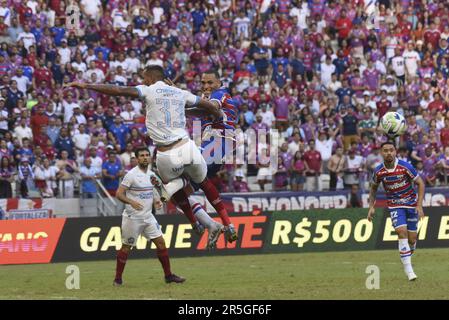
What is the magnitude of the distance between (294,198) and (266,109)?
3538mm

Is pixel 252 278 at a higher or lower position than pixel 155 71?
lower

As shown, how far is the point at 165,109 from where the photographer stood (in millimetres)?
16812

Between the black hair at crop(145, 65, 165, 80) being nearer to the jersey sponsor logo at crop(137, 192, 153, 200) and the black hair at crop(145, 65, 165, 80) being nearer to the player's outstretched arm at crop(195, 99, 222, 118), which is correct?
the player's outstretched arm at crop(195, 99, 222, 118)

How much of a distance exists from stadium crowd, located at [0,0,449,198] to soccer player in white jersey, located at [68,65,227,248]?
1247cm

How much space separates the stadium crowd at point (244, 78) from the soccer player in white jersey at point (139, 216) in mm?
9137

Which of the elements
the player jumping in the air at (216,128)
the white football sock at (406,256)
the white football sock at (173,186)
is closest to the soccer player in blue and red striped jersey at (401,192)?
the white football sock at (406,256)

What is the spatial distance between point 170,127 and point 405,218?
473cm

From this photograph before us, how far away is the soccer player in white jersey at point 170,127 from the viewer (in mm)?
16781

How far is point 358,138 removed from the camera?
3316cm

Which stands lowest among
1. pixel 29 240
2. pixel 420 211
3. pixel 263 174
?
pixel 29 240

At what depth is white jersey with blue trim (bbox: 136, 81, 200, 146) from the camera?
1678 cm

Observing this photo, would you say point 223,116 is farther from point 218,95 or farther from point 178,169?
point 178,169

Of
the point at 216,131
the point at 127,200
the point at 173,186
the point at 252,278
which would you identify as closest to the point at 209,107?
the point at 216,131

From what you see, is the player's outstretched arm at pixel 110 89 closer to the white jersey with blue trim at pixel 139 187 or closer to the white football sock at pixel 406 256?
the white jersey with blue trim at pixel 139 187
